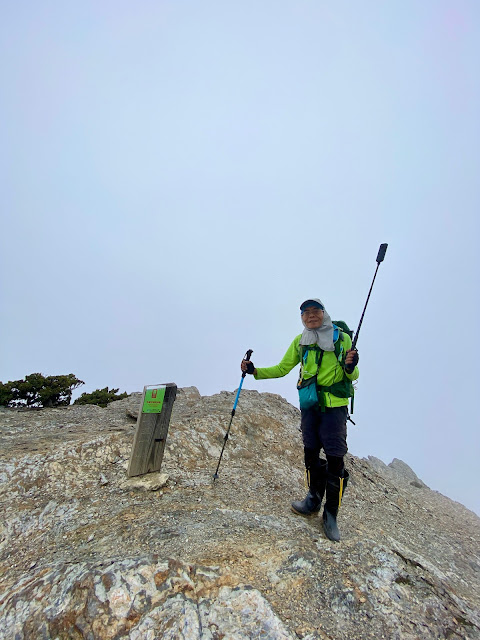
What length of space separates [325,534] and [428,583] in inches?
56.5

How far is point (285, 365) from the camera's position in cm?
622

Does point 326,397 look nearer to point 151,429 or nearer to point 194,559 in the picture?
point 194,559

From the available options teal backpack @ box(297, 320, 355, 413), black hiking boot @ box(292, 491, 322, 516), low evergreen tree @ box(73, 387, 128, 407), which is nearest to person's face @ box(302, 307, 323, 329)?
teal backpack @ box(297, 320, 355, 413)

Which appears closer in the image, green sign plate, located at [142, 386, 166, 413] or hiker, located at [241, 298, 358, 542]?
hiker, located at [241, 298, 358, 542]

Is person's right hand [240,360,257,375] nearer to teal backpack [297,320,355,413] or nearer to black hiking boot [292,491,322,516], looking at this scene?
teal backpack [297,320,355,413]

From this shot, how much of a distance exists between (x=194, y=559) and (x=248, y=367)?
10.2 feet

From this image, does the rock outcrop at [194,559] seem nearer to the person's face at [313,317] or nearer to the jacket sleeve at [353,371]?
the jacket sleeve at [353,371]

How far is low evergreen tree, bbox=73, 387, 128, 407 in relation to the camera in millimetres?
15831

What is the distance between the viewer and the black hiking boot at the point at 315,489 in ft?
19.5

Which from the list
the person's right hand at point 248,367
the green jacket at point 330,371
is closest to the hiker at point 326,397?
the green jacket at point 330,371

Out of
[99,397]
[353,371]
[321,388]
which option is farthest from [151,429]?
[99,397]

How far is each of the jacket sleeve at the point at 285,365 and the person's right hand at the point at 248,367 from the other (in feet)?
0.42

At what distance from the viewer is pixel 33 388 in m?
15.5

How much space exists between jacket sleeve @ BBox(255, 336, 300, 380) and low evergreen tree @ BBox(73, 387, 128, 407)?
37.5ft
